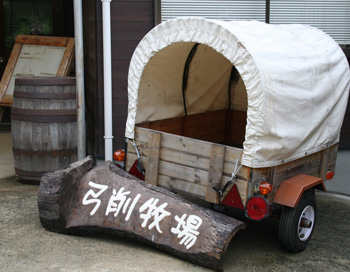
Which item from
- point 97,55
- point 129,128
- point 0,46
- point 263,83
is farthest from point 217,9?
point 0,46

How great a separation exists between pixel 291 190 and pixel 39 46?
208 inches

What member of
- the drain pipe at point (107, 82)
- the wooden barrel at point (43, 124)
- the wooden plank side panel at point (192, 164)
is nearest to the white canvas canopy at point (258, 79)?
the wooden plank side panel at point (192, 164)

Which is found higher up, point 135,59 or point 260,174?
point 135,59

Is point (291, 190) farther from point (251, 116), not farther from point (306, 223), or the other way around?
point (251, 116)

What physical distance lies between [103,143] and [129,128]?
1796 millimetres

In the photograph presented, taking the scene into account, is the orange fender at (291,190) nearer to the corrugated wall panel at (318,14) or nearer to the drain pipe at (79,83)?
the drain pipe at (79,83)

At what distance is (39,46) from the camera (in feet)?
26.8

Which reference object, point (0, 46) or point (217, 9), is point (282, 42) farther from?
point (0, 46)

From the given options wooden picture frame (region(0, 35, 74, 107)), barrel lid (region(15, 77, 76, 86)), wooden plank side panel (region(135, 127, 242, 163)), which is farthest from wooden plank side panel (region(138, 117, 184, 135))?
wooden picture frame (region(0, 35, 74, 107))

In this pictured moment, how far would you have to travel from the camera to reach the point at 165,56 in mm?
4879

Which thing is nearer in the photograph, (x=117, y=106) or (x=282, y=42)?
(x=282, y=42)

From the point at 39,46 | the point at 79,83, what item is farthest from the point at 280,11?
the point at 39,46

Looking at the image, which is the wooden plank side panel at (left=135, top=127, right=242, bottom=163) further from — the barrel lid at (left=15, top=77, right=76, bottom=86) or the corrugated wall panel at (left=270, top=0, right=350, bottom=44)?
the corrugated wall panel at (left=270, top=0, right=350, bottom=44)

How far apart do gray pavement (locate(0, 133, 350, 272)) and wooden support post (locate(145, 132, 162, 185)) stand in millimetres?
596
